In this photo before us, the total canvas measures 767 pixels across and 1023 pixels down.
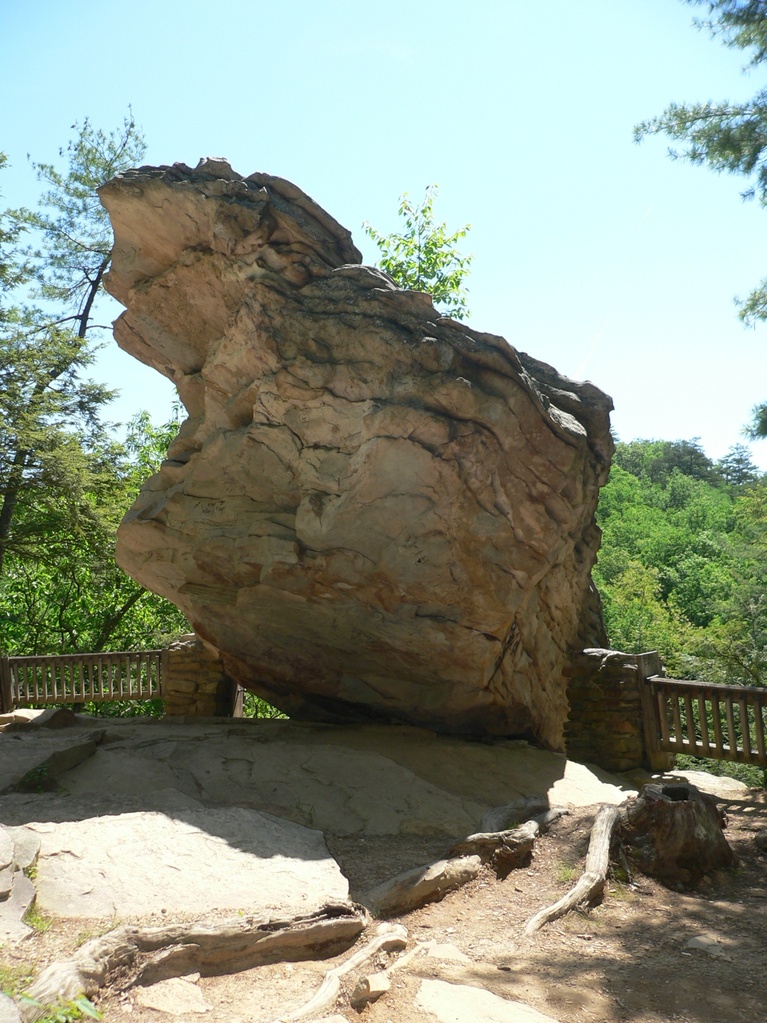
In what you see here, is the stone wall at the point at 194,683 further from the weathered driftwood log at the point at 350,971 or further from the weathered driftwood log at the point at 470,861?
the weathered driftwood log at the point at 350,971

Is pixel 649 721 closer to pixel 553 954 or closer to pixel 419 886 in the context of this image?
pixel 419 886

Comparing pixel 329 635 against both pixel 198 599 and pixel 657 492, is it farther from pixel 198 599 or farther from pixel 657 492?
pixel 657 492

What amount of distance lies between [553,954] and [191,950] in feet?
5.48

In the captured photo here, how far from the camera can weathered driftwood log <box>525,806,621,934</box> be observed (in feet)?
13.2

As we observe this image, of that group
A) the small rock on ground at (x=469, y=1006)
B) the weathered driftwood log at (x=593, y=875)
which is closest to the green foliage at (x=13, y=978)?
the small rock on ground at (x=469, y=1006)

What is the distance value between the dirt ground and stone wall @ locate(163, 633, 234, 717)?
4.79 meters

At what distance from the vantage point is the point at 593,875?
4453mm

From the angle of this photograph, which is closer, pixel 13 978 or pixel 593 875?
pixel 13 978

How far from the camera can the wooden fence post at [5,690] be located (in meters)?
Answer: 10.6

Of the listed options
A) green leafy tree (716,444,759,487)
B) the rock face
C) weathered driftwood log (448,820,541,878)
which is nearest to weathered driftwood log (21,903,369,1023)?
weathered driftwood log (448,820,541,878)

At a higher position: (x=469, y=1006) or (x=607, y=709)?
(x=607, y=709)

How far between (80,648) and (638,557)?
27997mm

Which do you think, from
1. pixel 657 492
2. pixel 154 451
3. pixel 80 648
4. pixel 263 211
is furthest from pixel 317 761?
pixel 657 492

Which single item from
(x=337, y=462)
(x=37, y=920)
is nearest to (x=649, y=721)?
(x=337, y=462)
